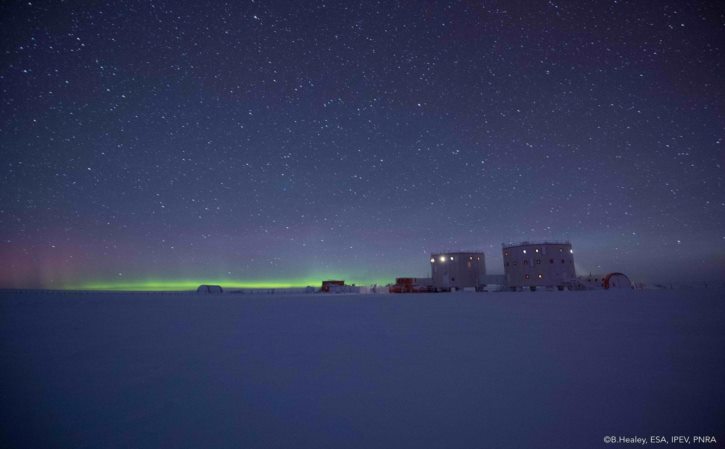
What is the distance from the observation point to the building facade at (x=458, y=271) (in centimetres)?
5941

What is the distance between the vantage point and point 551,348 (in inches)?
274

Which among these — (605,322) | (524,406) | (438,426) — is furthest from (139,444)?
(605,322)

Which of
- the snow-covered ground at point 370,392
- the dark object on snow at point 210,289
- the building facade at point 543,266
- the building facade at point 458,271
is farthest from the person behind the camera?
the dark object on snow at point 210,289

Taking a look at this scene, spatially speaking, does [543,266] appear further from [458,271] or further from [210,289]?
[210,289]

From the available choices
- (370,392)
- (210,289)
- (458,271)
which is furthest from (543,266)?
(210,289)

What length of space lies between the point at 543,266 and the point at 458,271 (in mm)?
14054

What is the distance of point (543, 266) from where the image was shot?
5269cm

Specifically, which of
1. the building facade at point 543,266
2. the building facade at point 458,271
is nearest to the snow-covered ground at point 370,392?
the building facade at point 543,266

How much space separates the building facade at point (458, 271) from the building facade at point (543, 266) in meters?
6.72

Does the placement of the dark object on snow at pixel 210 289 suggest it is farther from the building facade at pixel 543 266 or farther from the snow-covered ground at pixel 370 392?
the snow-covered ground at pixel 370 392

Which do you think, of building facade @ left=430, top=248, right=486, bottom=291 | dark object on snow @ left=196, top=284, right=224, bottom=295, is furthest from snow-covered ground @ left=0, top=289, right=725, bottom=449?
dark object on snow @ left=196, top=284, right=224, bottom=295

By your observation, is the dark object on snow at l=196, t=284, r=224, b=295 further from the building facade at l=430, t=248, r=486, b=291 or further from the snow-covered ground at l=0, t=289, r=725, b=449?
the snow-covered ground at l=0, t=289, r=725, b=449

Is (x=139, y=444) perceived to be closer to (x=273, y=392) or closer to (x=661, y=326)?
(x=273, y=392)

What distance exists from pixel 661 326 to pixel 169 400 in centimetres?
1309
